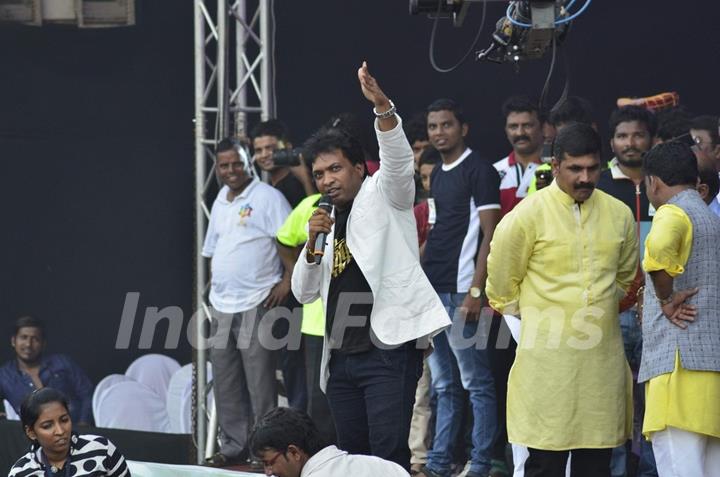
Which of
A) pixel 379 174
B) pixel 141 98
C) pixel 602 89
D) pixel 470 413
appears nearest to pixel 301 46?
pixel 141 98

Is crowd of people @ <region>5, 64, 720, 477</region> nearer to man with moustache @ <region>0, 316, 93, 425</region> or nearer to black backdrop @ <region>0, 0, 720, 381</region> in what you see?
man with moustache @ <region>0, 316, 93, 425</region>

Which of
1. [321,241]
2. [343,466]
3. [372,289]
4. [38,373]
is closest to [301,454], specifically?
[343,466]

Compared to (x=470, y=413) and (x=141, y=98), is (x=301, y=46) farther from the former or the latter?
(x=470, y=413)

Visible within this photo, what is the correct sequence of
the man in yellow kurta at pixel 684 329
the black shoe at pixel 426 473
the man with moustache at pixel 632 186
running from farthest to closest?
the black shoe at pixel 426 473
the man with moustache at pixel 632 186
the man in yellow kurta at pixel 684 329

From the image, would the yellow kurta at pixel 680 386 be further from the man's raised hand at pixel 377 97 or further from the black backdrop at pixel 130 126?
the black backdrop at pixel 130 126

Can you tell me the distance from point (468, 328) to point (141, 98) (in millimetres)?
3827

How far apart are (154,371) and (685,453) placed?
4.96m

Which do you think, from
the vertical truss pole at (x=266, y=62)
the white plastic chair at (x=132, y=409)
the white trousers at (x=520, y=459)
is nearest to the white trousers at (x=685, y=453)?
the white trousers at (x=520, y=459)

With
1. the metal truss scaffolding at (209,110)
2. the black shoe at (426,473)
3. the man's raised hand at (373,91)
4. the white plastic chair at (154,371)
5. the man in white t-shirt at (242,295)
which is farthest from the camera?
the white plastic chair at (154,371)

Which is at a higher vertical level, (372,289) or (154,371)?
(372,289)

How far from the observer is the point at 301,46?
9172 millimetres

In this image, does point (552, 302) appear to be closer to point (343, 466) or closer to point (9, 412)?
point (343, 466)

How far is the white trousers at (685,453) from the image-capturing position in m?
5.08

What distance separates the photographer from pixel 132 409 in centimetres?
884
